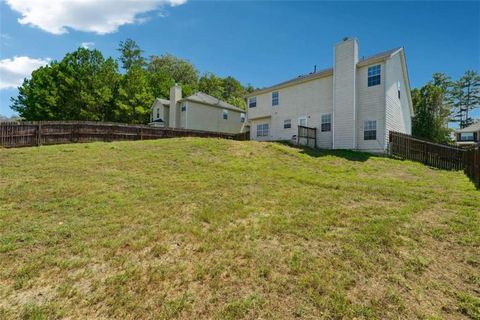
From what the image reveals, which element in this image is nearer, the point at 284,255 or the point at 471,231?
the point at 284,255

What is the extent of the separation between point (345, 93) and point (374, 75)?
6.10 feet

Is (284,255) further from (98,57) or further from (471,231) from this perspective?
(98,57)

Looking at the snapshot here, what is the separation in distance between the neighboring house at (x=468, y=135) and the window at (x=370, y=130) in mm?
27332

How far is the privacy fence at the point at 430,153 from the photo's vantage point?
36.4ft

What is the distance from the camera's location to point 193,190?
21.1 feet

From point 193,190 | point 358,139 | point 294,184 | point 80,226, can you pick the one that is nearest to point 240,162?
point 294,184

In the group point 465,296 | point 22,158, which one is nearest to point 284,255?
point 465,296

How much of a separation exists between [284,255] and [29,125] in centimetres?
1492

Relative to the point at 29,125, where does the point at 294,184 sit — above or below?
below

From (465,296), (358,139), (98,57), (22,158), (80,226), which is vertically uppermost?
(98,57)

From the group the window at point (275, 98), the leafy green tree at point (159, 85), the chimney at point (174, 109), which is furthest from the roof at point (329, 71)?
the leafy green tree at point (159, 85)

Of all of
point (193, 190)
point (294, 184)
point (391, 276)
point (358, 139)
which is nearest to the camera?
point (391, 276)

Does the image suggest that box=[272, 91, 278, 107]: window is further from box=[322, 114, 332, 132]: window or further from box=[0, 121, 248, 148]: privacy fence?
box=[0, 121, 248, 148]: privacy fence

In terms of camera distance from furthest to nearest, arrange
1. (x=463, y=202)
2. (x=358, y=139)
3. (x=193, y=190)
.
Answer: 1. (x=358, y=139)
2. (x=193, y=190)
3. (x=463, y=202)
